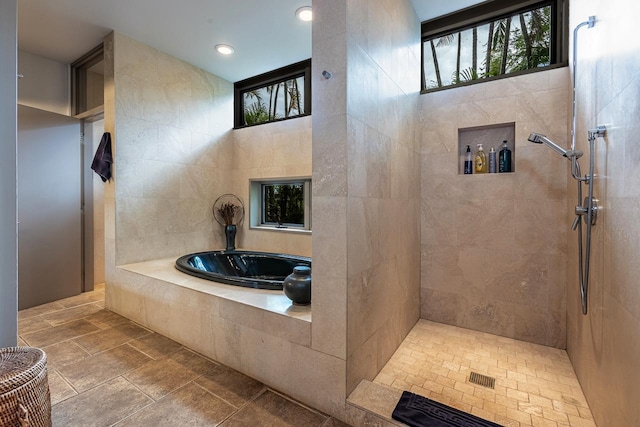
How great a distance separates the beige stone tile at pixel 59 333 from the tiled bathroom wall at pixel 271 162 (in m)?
1.77

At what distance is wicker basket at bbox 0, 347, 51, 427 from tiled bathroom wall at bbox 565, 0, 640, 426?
7.22 ft

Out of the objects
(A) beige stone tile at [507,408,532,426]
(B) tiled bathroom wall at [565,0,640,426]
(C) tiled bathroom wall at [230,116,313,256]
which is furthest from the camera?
(C) tiled bathroom wall at [230,116,313,256]

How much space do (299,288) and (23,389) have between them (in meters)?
1.23

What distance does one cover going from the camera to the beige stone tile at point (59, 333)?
230 centimetres

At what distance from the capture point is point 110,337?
2379 mm

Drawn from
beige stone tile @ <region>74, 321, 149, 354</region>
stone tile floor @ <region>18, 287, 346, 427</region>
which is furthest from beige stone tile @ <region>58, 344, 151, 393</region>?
beige stone tile @ <region>74, 321, 149, 354</region>

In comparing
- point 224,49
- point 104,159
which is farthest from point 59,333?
point 224,49

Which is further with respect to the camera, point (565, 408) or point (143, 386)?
point (143, 386)

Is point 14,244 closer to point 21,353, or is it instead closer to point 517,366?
point 21,353

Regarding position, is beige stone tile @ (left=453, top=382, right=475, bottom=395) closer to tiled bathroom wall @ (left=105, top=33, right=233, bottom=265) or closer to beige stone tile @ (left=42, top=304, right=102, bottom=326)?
tiled bathroom wall @ (left=105, top=33, right=233, bottom=265)

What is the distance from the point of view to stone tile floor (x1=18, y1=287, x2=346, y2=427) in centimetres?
151

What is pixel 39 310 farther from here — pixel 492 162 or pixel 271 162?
pixel 492 162

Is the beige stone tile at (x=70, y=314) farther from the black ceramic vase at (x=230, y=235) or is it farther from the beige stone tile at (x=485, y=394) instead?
the beige stone tile at (x=485, y=394)

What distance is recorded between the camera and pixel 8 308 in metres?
1.41
